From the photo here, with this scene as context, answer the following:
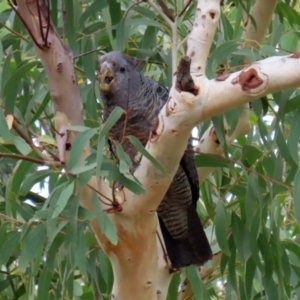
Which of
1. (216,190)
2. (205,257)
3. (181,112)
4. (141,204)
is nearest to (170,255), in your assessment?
(205,257)

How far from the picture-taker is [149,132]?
1.84m

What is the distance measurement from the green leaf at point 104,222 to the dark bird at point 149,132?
42 cm

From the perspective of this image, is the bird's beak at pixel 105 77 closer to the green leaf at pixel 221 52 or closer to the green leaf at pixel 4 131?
the green leaf at pixel 221 52

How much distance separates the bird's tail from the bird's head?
401 mm

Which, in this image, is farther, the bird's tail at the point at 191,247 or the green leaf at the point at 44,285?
the bird's tail at the point at 191,247

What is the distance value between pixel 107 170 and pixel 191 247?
65 centimetres

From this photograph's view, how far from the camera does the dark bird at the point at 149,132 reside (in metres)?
1.83

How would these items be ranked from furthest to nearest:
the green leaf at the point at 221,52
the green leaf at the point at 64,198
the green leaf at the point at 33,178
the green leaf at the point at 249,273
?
the green leaf at the point at 249,273, the green leaf at the point at 221,52, the green leaf at the point at 33,178, the green leaf at the point at 64,198

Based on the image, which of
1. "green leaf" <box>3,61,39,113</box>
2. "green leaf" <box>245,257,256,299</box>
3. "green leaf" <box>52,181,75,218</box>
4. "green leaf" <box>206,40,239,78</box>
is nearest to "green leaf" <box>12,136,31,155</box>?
"green leaf" <box>52,181,75,218</box>

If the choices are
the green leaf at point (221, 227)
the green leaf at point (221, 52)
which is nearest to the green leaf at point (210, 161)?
the green leaf at point (221, 227)

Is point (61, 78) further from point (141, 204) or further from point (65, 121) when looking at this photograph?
point (141, 204)

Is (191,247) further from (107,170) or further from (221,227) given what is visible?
(107,170)

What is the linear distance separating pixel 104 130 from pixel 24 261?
35 centimetres

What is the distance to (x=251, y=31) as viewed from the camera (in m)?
1.79
